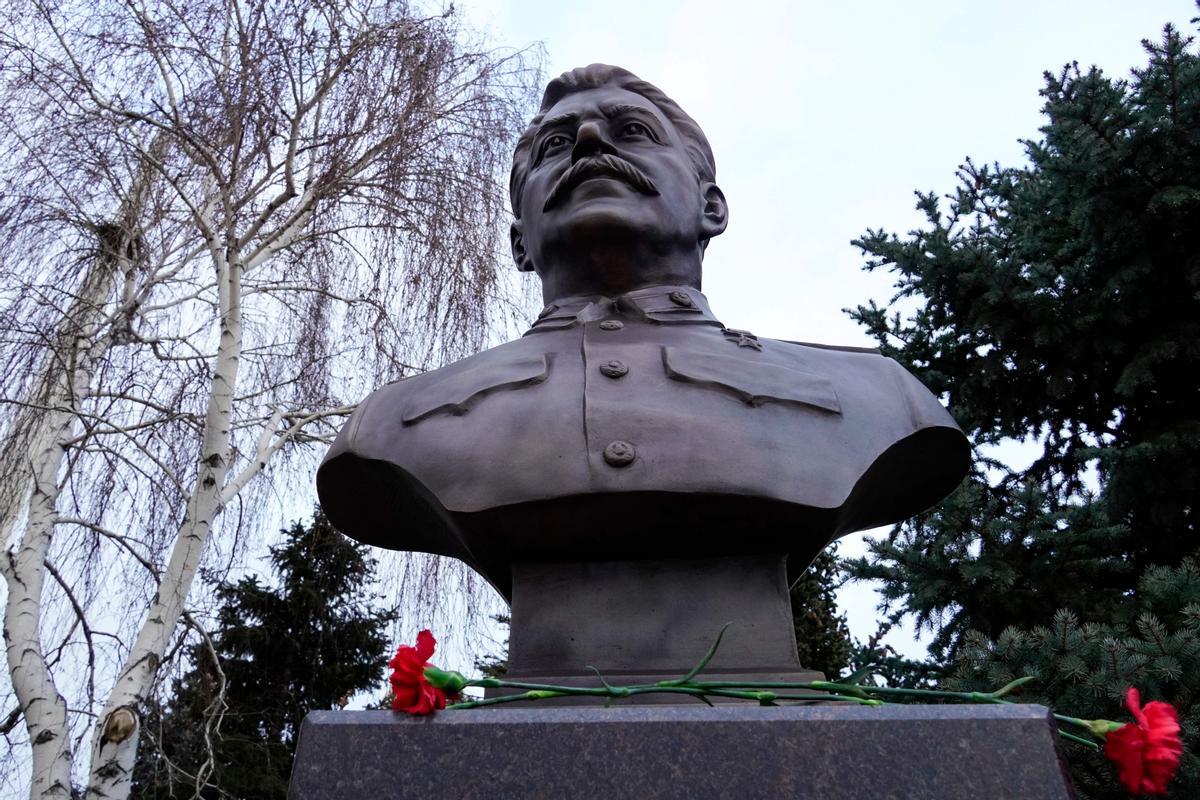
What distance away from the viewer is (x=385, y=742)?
1611 millimetres

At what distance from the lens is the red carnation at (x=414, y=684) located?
5.35ft

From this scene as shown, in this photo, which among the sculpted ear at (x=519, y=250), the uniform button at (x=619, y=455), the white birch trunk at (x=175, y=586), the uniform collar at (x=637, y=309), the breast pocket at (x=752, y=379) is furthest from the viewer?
the white birch trunk at (x=175, y=586)

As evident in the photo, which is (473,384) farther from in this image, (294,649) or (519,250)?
(294,649)

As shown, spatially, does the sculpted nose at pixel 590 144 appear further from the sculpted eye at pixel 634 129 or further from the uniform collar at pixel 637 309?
the uniform collar at pixel 637 309

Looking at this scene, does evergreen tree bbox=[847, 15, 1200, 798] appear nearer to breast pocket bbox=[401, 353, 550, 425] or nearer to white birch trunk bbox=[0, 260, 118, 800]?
breast pocket bbox=[401, 353, 550, 425]

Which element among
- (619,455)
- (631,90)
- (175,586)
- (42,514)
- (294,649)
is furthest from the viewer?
(294,649)

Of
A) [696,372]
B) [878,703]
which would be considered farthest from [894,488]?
[878,703]

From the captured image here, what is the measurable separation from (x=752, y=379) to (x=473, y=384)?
595mm

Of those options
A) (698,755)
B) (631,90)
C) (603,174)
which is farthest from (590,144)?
(698,755)

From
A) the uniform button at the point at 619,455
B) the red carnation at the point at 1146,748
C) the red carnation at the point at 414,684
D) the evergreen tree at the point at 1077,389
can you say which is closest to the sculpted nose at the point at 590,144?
the uniform button at the point at 619,455

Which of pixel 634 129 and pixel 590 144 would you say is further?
pixel 634 129

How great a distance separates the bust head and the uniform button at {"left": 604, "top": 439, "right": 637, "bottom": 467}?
0.67m

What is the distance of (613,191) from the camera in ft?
8.73

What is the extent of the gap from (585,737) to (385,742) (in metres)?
0.28
